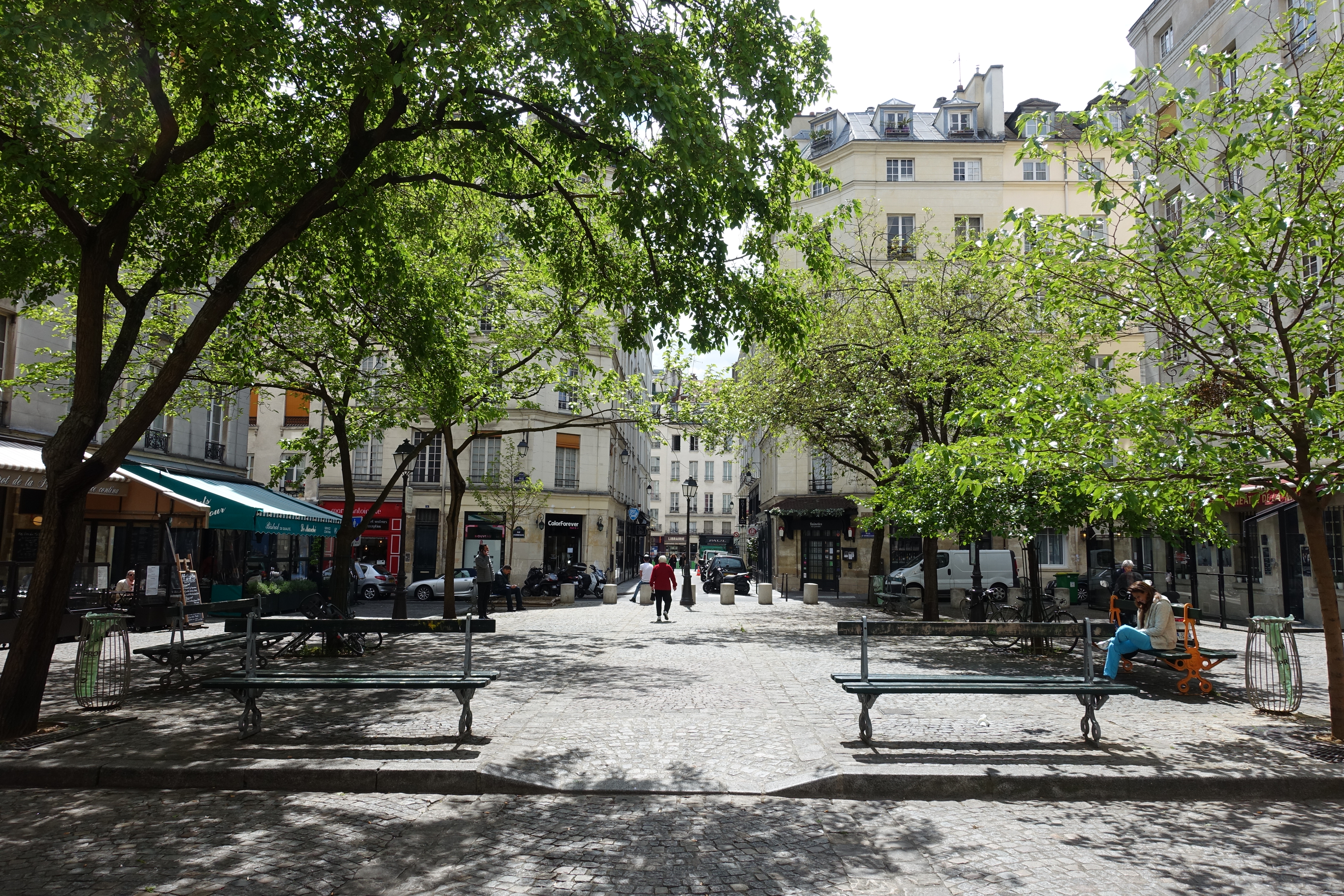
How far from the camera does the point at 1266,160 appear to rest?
69.8 feet

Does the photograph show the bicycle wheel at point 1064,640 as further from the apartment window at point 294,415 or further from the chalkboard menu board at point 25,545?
the apartment window at point 294,415

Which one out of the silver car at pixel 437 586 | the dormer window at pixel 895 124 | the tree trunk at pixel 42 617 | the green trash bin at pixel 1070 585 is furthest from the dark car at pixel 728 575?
the tree trunk at pixel 42 617

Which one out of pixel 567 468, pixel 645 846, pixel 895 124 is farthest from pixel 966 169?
pixel 645 846

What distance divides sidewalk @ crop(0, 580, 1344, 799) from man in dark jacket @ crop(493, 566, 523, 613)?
13.2 m

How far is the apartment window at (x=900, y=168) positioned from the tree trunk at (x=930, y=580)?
2593cm

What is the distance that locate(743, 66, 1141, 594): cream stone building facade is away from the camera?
3666cm

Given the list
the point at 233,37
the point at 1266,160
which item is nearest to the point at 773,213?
the point at 233,37

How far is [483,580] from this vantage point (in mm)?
20422

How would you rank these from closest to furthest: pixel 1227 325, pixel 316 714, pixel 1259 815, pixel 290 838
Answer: pixel 290 838, pixel 1259 815, pixel 1227 325, pixel 316 714

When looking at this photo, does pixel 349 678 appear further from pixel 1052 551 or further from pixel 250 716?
pixel 1052 551

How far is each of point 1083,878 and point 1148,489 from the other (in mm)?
4418

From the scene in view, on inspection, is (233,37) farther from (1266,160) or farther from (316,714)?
(1266,160)

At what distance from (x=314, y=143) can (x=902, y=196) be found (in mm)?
33620

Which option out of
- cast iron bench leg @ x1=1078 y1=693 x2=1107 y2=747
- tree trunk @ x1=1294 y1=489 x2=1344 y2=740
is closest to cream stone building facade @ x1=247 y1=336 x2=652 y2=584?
cast iron bench leg @ x1=1078 y1=693 x2=1107 y2=747
